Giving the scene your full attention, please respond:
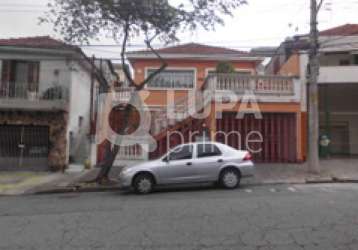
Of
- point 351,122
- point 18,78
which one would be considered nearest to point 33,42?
point 18,78

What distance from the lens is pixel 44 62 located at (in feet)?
60.4

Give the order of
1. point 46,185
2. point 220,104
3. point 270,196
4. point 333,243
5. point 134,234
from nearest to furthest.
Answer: point 333,243, point 134,234, point 270,196, point 46,185, point 220,104

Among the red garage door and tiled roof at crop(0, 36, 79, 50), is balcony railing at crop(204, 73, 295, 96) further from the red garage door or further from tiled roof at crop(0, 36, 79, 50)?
tiled roof at crop(0, 36, 79, 50)

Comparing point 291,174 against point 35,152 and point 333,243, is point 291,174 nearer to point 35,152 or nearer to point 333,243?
point 333,243

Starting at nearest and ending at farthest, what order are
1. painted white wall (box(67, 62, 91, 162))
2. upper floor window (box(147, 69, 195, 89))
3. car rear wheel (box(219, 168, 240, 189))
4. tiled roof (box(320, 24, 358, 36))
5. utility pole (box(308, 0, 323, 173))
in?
car rear wheel (box(219, 168, 240, 189))
utility pole (box(308, 0, 323, 173))
painted white wall (box(67, 62, 91, 162))
tiled roof (box(320, 24, 358, 36))
upper floor window (box(147, 69, 195, 89))

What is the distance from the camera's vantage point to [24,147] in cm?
1761

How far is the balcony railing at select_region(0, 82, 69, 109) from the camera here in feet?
57.2

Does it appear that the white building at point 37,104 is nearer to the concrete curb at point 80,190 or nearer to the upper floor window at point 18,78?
the upper floor window at point 18,78

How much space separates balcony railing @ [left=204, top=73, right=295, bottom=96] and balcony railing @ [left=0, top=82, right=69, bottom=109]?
7.62 meters

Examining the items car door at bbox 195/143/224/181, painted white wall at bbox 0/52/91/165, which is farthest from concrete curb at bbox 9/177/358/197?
painted white wall at bbox 0/52/91/165

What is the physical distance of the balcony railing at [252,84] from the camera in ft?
54.6

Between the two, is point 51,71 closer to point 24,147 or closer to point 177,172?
point 24,147

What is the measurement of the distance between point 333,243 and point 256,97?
11.8 metres

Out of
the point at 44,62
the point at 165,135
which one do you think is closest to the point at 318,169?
the point at 165,135
